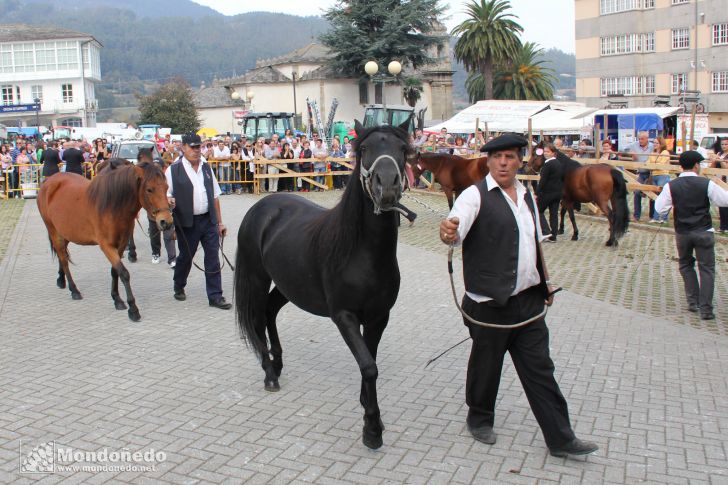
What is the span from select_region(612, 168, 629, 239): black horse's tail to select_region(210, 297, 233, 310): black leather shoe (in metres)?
7.51

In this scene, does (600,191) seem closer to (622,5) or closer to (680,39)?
(680,39)

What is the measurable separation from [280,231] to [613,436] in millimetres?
2916

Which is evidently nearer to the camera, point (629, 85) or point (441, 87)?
point (629, 85)

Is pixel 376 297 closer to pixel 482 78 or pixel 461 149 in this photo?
pixel 461 149

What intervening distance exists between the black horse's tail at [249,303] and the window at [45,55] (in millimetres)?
95415

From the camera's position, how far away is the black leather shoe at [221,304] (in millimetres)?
8828

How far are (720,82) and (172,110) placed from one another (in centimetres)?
5189

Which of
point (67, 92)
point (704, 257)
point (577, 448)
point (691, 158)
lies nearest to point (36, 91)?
point (67, 92)

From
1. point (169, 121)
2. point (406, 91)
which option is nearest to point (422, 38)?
point (406, 91)

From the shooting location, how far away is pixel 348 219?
471 centimetres

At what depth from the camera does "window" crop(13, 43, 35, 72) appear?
9081 centimetres

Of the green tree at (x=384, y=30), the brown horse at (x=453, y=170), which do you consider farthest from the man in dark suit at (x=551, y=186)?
the green tree at (x=384, y=30)

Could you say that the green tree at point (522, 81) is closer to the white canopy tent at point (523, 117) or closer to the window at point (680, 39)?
the window at point (680, 39)

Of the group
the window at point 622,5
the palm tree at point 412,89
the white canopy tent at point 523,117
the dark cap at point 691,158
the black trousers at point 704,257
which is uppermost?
the window at point 622,5
